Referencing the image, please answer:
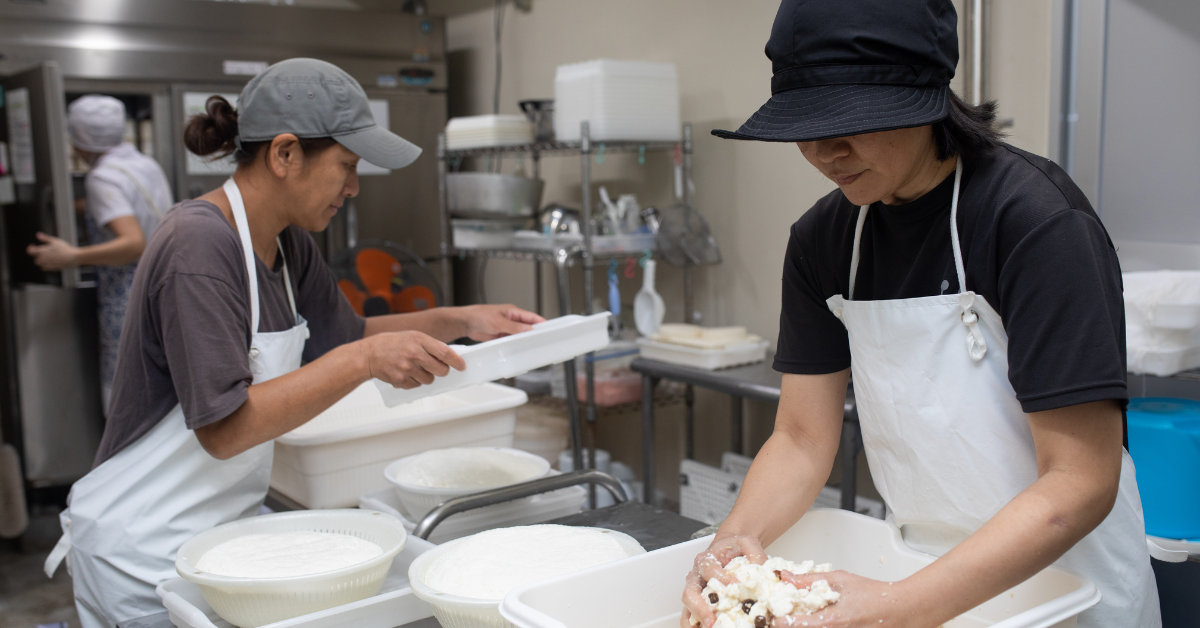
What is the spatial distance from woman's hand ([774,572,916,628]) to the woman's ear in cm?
116

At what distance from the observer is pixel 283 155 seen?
5.27 feet

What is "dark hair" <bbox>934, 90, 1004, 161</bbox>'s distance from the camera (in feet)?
3.55

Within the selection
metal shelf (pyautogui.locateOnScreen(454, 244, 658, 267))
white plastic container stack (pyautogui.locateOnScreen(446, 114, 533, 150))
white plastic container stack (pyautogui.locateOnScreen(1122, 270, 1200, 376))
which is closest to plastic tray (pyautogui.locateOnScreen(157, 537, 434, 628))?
white plastic container stack (pyautogui.locateOnScreen(1122, 270, 1200, 376))

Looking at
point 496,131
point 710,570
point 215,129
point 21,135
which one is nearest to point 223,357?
point 215,129

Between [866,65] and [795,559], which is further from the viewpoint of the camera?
[795,559]

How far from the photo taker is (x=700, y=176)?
3.50 meters

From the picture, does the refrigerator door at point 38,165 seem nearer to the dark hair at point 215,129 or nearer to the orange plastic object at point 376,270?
the orange plastic object at point 376,270

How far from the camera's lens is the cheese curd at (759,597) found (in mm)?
893

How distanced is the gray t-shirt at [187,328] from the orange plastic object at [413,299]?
2.43 meters

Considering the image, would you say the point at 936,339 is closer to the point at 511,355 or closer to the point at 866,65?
the point at 866,65

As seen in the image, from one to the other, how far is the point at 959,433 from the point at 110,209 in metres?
3.39

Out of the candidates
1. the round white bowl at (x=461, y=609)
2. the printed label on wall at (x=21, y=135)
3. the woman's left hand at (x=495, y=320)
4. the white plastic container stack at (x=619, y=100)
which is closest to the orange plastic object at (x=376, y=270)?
the white plastic container stack at (x=619, y=100)

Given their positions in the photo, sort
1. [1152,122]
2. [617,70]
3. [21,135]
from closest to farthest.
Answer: [1152,122]
[617,70]
[21,135]

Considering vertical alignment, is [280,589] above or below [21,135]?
below
